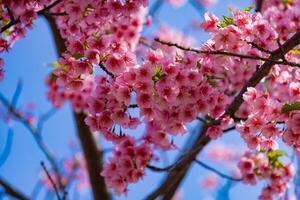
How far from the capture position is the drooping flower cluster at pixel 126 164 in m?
3.18

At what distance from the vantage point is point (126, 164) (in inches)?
126

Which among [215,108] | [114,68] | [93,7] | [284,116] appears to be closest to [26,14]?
[93,7]

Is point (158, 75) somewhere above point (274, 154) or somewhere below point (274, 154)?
below

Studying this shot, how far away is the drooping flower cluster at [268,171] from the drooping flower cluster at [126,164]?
818 millimetres

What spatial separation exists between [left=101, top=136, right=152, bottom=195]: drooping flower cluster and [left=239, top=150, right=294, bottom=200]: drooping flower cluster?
818mm

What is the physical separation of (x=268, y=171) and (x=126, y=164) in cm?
109

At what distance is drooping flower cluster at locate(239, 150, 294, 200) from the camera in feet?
11.5

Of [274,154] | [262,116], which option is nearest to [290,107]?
[262,116]

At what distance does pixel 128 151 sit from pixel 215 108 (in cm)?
71

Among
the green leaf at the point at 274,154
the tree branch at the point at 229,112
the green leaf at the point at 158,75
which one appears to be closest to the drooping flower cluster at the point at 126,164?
the tree branch at the point at 229,112

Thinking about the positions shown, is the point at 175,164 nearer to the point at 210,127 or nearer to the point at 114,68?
the point at 210,127

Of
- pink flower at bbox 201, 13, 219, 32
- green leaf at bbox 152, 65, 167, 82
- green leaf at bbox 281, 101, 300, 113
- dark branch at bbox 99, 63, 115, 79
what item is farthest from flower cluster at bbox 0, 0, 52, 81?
green leaf at bbox 281, 101, 300, 113

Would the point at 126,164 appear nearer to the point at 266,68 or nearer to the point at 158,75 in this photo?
the point at 158,75

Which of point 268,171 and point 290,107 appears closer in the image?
point 290,107
